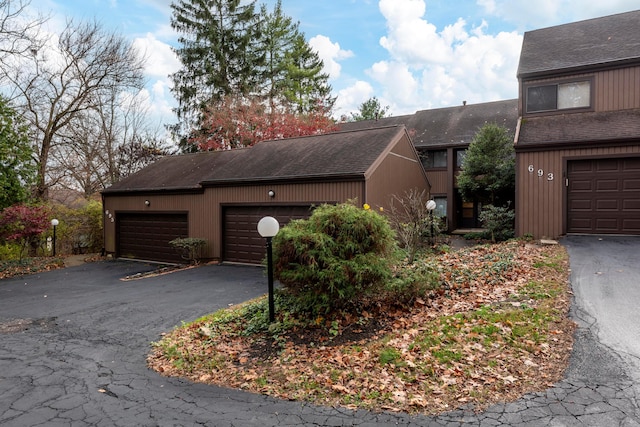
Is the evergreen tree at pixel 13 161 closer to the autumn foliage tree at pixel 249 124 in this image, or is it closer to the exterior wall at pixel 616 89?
the autumn foliage tree at pixel 249 124

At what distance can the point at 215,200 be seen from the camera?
1407 centimetres

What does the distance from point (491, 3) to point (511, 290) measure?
949cm

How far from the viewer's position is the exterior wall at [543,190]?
36.0ft

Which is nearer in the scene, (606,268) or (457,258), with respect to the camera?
(606,268)

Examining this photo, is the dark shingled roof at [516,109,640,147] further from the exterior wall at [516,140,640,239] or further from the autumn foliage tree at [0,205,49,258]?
the autumn foliage tree at [0,205,49,258]

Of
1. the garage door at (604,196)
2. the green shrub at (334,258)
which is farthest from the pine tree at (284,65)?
the green shrub at (334,258)

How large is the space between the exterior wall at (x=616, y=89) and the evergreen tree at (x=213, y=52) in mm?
19431

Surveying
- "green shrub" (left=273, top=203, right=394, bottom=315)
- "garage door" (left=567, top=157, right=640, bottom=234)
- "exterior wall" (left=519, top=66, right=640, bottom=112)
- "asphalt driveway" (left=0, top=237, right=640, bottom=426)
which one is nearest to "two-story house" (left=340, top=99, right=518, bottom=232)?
"exterior wall" (left=519, top=66, right=640, bottom=112)

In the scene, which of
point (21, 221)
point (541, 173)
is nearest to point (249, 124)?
point (21, 221)

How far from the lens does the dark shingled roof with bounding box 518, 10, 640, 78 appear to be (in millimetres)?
12000

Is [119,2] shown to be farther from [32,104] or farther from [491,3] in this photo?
[491,3]

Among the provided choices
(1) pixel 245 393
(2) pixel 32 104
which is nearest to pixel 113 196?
(2) pixel 32 104

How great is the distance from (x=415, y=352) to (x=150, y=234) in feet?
46.6

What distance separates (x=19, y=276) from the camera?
1270 cm
